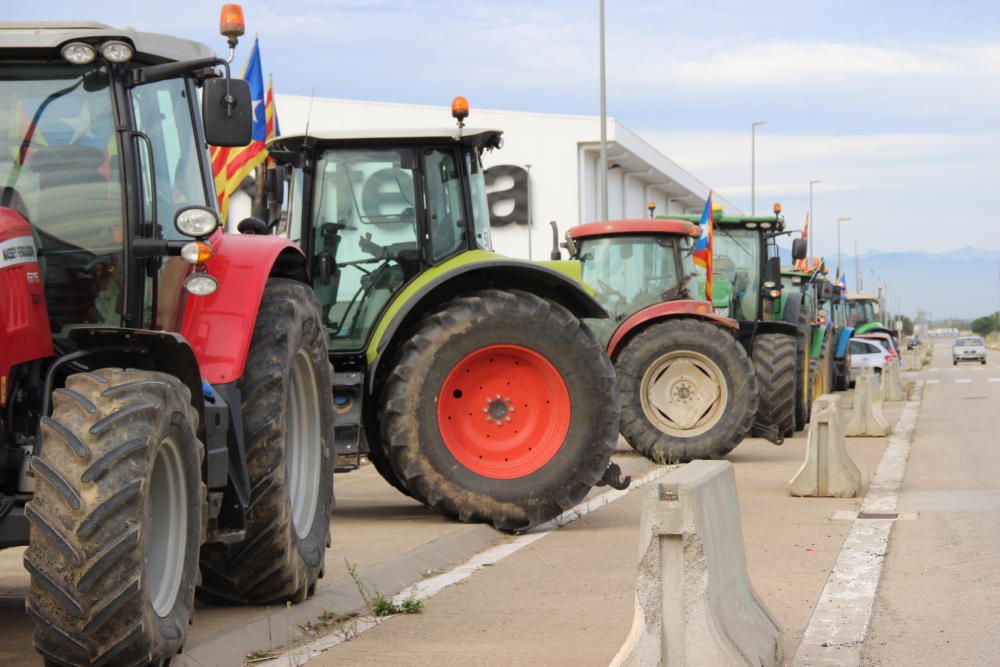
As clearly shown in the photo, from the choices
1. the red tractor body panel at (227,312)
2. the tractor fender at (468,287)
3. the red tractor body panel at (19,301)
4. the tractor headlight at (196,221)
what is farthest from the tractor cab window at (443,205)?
Result: the red tractor body panel at (19,301)

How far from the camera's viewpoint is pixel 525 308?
1055 cm

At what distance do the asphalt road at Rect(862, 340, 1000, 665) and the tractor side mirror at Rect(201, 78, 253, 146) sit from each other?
10.9 ft

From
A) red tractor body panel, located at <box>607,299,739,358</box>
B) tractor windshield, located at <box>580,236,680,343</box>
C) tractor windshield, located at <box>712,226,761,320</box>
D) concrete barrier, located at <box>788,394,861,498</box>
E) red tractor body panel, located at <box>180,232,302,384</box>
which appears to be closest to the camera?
red tractor body panel, located at <box>180,232,302,384</box>

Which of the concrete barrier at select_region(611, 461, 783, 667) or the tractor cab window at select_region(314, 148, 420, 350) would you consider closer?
the concrete barrier at select_region(611, 461, 783, 667)

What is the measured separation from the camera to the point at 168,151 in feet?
21.7

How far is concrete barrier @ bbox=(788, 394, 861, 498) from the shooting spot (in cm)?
1302

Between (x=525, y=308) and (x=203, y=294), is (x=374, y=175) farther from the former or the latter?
(x=203, y=294)

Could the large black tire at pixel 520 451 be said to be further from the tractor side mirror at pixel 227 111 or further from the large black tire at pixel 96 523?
the large black tire at pixel 96 523

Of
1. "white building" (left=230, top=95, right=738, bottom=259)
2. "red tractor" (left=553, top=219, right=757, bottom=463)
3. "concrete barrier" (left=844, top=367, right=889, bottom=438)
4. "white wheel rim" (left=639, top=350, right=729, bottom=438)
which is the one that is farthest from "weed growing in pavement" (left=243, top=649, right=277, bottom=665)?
"white building" (left=230, top=95, right=738, bottom=259)

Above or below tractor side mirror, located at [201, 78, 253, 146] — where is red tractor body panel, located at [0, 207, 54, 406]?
below

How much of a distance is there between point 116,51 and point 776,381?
46.6 ft

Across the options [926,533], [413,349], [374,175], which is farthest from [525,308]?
[926,533]

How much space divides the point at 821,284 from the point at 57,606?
2733cm

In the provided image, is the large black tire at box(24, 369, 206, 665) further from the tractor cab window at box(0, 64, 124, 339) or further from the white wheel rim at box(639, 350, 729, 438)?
the white wheel rim at box(639, 350, 729, 438)
